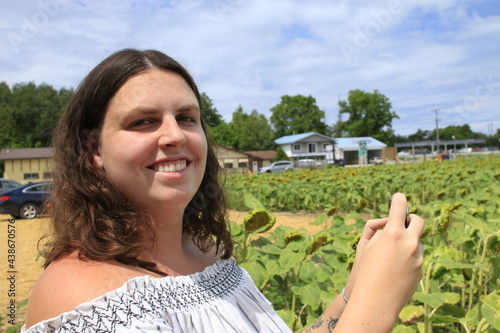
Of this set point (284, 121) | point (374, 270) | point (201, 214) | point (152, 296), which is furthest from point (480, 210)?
point (284, 121)

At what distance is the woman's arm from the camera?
35.7 inches

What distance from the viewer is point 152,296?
1041 millimetres

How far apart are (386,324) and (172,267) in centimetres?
62

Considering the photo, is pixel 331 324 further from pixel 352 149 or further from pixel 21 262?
pixel 352 149

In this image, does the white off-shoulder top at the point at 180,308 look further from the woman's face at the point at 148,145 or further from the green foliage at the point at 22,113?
the green foliage at the point at 22,113

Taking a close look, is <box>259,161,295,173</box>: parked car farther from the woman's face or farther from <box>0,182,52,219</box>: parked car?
the woman's face

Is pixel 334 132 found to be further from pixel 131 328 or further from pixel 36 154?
pixel 131 328

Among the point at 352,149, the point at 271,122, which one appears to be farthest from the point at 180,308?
the point at 271,122

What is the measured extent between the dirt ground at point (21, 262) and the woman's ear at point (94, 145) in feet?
1.24

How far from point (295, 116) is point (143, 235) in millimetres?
71716

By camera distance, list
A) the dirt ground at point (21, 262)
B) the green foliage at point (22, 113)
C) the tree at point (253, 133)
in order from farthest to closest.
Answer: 1. the tree at point (253, 133)
2. the green foliage at point (22, 113)
3. the dirt ground at point (21, 262)

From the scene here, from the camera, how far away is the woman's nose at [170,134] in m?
1.11

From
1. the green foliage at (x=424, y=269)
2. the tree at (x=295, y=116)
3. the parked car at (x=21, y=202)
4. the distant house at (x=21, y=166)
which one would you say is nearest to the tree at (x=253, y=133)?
the tree at (x=295, y=116)

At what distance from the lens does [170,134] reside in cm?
111
